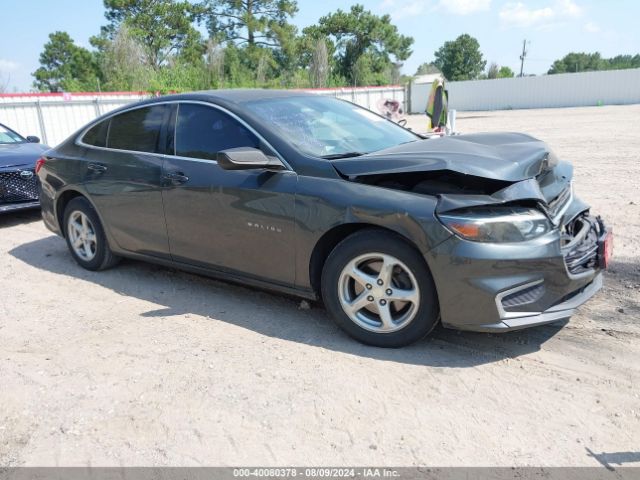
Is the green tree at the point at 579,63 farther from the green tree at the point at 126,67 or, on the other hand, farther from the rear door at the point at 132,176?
the rear door at the point at 132,176

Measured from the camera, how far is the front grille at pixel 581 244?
10.9ft

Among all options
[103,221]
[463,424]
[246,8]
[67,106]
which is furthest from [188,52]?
[463,424]

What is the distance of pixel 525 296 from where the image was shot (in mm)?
3176

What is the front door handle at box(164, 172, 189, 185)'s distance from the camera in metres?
4.30

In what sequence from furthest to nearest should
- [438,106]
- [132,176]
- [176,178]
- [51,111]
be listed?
[51,111]
[438,106]
[132,176]
[176,178]

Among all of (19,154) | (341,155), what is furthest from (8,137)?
(341,155)

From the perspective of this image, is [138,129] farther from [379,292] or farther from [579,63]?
[579,63]

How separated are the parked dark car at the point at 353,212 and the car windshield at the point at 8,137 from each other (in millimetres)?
4493

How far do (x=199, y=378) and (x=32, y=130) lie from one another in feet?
53.2

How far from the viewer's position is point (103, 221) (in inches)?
199

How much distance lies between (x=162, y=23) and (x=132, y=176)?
159ft

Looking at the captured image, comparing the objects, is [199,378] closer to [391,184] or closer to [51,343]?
[51,343]

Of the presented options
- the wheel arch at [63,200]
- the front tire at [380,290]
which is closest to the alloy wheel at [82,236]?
the wheel arch at [63,200]

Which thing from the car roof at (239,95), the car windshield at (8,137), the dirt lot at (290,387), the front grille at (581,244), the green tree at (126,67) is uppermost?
the green tree at (126,67)
